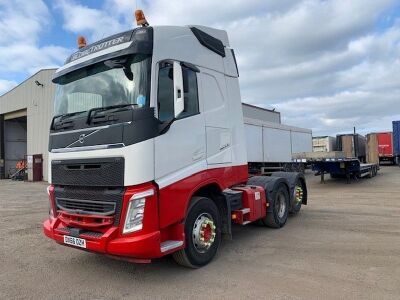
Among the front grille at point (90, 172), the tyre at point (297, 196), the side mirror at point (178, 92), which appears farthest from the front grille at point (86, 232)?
the tyre at point (297, 196)

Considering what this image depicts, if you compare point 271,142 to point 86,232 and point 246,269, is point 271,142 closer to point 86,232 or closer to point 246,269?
point 246,269

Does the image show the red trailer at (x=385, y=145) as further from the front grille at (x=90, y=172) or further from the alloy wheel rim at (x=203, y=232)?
the front grille at (x=90, y=172)

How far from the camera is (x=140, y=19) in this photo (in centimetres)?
530

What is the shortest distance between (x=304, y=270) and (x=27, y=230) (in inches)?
248

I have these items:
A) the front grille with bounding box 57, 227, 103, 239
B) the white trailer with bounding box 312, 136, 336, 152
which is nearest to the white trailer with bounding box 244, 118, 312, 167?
the white trailer with bounding box 312, 136, 336, 152

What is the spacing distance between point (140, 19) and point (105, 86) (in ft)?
3.58

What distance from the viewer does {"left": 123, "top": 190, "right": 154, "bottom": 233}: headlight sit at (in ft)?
14.9

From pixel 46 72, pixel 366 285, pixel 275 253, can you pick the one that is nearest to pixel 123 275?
pixel 275 253

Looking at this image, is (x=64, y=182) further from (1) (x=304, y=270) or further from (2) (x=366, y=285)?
(2) (x=366, y=285)

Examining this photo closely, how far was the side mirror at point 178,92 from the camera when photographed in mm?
4723

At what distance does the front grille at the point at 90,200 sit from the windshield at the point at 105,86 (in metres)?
1.07

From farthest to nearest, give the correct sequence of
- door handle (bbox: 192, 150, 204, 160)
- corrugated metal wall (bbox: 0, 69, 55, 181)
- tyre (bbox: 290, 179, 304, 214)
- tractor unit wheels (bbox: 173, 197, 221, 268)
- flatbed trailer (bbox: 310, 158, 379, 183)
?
corrugated metal wall (bbox: 0, 69, 55, 181)
flatbed trailer (bbox: 310, 158, 379, 183)
tyre (bbox: 290, 179, 304, 214)
door handle (bbox: 192, 150, 204, 160)
tractor unit wheels (bbox: 173, 197, 221, 268)

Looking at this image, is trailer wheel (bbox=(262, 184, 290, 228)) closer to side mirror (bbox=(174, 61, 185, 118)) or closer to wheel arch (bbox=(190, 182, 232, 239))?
wheel arch (bbox=(190, 182, 232, 239))

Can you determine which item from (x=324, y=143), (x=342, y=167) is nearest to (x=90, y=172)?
(x=342, y=167)
